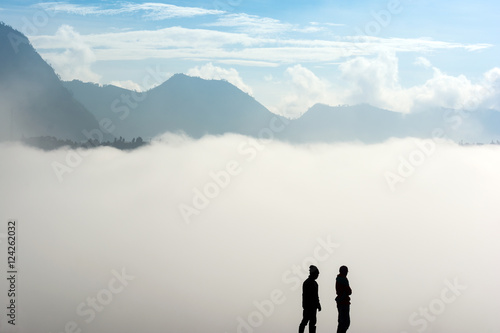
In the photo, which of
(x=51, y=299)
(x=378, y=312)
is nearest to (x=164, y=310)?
(x=51, y=299)

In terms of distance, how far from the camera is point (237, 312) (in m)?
172

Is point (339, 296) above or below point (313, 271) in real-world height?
below

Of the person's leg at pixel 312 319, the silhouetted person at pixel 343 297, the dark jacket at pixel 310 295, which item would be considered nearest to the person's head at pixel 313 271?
the dark jacket at pixel 310 295

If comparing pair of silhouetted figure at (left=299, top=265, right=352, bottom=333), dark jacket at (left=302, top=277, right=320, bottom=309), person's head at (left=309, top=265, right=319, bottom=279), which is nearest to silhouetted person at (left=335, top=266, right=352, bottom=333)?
pair of silhouetted figure at (left=299, top=265, right=352, bottom=333)

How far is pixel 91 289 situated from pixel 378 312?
9795 centimetres

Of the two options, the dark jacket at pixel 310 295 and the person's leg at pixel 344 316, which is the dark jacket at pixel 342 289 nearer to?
the person's leg at pixel 344 316

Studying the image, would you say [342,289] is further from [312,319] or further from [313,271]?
[312,319]

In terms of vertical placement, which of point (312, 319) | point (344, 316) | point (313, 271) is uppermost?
point (313, 271)

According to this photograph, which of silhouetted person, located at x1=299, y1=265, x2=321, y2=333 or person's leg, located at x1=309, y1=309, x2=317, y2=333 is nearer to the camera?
silhouetted person, located at x1=299, y1=265, x2=321, y2=333

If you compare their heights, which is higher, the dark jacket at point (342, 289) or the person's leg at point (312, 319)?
the dark jacket at point (342, 289)

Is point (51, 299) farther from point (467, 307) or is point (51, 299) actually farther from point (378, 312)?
point (467, 307)

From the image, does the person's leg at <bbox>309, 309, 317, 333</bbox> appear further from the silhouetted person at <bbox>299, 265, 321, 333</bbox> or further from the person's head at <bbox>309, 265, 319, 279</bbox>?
the person's head at <bbox>309, 265, 319, 279</bbox>

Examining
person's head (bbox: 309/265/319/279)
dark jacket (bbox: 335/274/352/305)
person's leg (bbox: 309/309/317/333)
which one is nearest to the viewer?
person's head (bbox: 309/265/319/279)

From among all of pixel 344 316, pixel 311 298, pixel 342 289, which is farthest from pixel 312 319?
pixel 342 289
